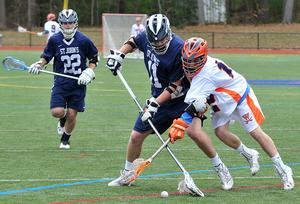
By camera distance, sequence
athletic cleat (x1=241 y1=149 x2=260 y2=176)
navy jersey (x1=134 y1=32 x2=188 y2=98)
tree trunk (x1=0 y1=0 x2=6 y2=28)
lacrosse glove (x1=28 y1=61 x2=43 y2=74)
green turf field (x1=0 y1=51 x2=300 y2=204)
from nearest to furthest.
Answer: green turf field (x1=0 y1=51 x2=300 y2=204)
navy jersey (x1=134 y1=32 x2=188 y2=98)
athletic cleat (x1=241 y1=149 x2=260 y2=176)
lacrosse glove (x1=28 y1=61 x2=43 y2=74)
tree trunk (x1=0 y1=0 x2=6 y2=28)

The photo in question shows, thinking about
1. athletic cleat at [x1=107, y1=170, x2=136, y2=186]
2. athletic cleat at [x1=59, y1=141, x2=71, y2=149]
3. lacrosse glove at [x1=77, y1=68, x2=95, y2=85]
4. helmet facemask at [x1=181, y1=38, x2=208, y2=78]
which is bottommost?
athletic cleat at [x1=59, y1=141, x2=71, y2=149]

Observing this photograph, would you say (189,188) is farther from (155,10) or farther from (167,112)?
(155,10)

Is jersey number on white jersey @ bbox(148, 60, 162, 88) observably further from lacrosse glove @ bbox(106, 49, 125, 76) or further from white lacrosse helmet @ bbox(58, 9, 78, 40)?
white lacrosse helmet @ bbox(58, 9, 78, 40)

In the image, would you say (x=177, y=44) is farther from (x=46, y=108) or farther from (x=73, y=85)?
(x=46, y=108)

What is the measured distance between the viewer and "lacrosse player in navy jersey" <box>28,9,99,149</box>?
10.9 metres

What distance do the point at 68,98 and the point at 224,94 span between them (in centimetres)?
378

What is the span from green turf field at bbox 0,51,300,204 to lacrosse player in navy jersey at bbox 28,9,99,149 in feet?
1.69

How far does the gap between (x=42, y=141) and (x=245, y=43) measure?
38017 mm

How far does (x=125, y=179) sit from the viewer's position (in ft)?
26.7

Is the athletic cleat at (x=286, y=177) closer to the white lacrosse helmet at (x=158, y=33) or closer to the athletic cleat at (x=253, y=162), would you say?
the athletic cleat at (x=253, y=162)

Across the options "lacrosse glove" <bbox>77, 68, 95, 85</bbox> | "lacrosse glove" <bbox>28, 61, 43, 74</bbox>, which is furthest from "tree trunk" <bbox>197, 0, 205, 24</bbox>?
"lacrosse glove" <bbox>77, 68, 95, 85</bbox>

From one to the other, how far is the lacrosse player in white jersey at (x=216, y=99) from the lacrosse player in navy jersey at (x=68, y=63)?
130 inches

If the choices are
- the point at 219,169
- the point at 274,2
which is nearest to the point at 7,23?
the point at 274,2

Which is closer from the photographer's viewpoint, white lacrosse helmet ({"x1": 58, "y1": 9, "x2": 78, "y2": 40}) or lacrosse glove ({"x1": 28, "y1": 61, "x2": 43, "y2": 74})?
lacrosse glove ({"x1": 28, "y1": 61, "x2": 43, "y2": 74})
